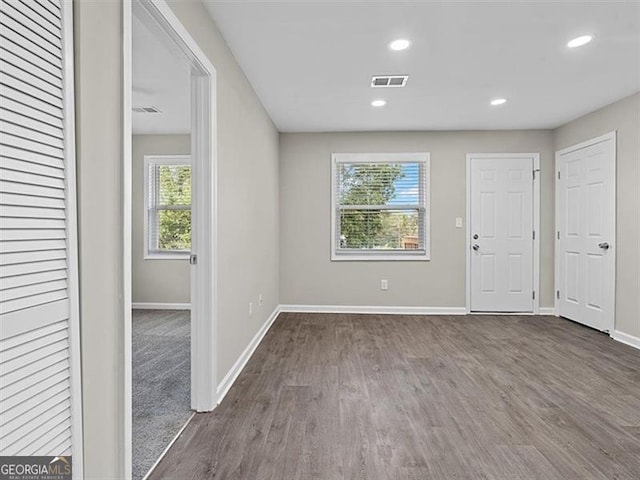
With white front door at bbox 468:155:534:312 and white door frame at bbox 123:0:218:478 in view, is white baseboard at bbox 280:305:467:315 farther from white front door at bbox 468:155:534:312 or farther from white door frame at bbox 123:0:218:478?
white door frame at bbox 123:0:218:478

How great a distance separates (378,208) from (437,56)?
248 cm

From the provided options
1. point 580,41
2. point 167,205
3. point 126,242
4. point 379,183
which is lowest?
point 126,242

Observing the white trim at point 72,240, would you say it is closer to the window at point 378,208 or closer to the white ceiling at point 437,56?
the white ceiling at point 437,56

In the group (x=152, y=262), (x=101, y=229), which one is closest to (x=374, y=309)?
(x=152, y=262)

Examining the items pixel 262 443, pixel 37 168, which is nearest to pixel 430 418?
pixel 262 443

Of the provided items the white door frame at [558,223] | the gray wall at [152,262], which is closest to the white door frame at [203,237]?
the gray wall at [152,262]

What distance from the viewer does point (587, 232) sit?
4.47 meters

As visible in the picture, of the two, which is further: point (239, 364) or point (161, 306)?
point (161, 306)

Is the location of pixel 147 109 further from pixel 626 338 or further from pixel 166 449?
pixel 626 338

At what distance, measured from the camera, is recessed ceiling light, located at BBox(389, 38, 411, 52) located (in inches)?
109

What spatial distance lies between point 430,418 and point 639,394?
5.22 feet

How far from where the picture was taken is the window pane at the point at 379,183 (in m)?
5.26

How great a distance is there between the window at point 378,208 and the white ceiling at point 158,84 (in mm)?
2115

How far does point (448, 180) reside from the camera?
5180 millimetres
